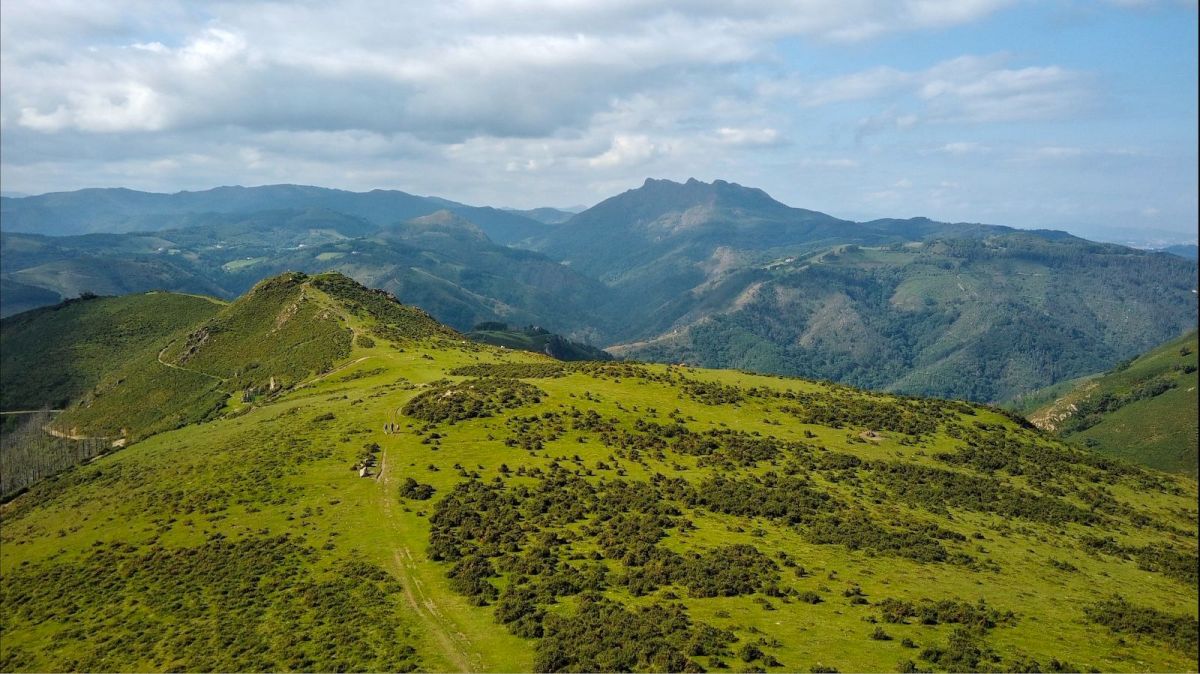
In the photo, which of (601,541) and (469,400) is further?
(469,400)

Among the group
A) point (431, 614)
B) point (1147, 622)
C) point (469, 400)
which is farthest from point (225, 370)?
point (1147, 622)

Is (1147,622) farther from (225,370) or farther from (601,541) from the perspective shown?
(225,370)

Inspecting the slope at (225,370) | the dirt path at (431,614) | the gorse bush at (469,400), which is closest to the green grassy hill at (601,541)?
the dirt path at (431,614)

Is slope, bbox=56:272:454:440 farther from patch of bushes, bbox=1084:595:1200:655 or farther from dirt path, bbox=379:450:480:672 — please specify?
patch of bushes, bbox=1084:595:1200:655

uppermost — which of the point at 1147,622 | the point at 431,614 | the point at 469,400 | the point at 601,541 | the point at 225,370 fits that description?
the point at 469,400

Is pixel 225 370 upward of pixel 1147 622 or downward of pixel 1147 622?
downward

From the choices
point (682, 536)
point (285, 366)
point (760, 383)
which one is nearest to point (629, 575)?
point (682, 536)

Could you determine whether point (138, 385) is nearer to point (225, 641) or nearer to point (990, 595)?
point (225, 641)
